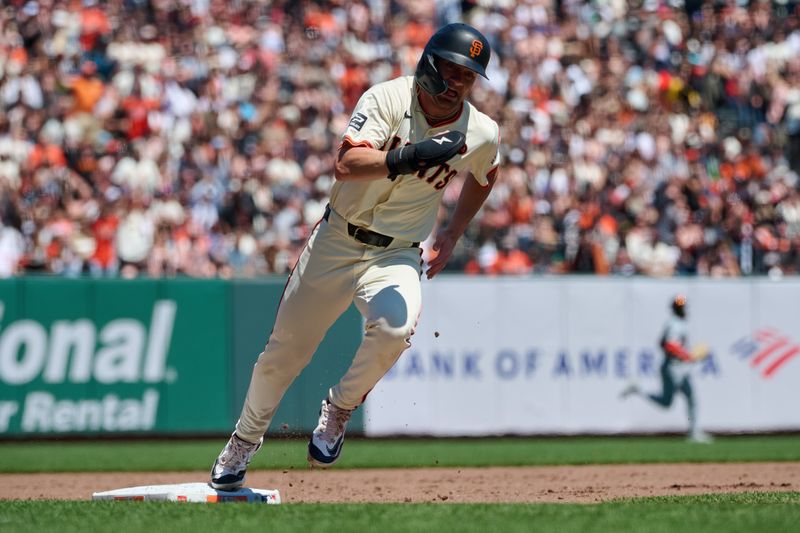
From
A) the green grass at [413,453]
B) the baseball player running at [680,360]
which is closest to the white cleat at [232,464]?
the green grass at [413,453]

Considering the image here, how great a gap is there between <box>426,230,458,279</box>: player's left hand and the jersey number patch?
107 centimetres

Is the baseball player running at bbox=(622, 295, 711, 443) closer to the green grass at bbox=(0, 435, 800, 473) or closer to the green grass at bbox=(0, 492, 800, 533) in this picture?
the green grass at bbox=(0, 435, 800, 473)

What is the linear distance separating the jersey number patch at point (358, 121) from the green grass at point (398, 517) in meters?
1.98

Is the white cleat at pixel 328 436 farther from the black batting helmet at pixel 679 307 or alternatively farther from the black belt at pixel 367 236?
the black batting helmet at pixel 679 307

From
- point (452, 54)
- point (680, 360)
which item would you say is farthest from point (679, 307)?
point (452, 54)

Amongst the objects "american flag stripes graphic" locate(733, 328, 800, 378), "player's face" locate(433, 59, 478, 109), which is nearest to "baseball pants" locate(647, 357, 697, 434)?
"american flag stripes graphic" locate(733, 328, 800, 378)

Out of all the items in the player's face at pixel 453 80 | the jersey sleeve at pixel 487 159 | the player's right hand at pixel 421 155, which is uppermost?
the player's face at pixel 453 80

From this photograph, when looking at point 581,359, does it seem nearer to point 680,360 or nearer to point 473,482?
point 680,360

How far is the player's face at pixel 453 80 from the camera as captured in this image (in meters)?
6.57

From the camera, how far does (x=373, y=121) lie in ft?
21.6

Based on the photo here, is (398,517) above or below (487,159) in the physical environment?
below

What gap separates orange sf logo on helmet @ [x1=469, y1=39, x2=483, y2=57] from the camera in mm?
6539

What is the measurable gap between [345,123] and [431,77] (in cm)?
1009

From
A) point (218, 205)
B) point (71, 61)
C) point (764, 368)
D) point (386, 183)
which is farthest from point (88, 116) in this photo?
point (386, 183)
